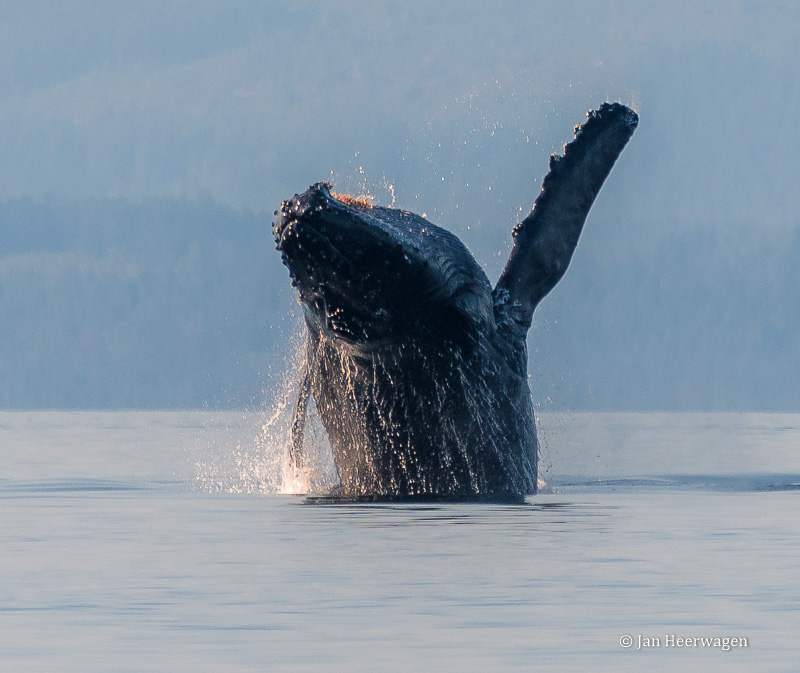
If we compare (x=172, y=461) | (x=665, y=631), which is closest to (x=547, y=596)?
(x=665, y=631)

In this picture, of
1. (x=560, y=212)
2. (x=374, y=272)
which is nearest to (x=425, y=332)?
(x=374, y=272)

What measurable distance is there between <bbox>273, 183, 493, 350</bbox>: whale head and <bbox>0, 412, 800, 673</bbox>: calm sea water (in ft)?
5.87

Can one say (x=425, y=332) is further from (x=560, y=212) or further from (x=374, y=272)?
(x=560, y=212)

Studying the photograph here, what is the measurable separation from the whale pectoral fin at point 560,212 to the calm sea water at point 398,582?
7.45ft

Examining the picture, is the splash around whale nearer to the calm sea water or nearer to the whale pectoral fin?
the whale pectoral fin

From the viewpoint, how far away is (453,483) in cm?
1606

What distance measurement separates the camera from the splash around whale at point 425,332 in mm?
13883

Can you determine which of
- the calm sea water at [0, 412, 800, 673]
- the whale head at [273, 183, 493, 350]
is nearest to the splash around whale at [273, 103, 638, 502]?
the whale head at [273, 183, 493, 350]

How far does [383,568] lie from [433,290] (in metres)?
3.78

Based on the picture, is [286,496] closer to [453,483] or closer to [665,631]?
[453,483]

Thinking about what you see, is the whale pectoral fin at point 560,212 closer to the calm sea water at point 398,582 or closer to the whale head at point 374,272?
the whale head at point 374,272

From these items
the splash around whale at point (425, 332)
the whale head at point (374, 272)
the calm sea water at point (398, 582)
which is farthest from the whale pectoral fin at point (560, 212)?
the calm sea water at point (398, 582)

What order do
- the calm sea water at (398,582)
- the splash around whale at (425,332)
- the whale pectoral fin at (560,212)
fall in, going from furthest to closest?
1. the whale pectoral fin at (560,212)
2. the splash around whale at (425,332)
3. the calm sea water at (398,582)

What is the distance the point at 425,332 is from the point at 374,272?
4.33 ft
